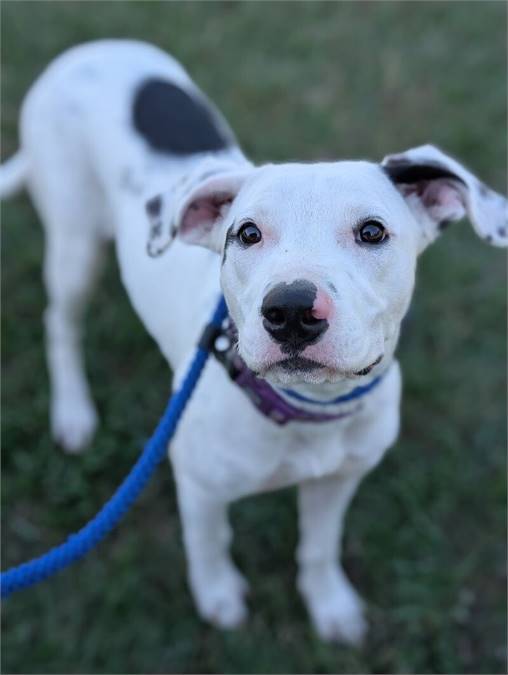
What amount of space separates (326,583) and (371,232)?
1.91m

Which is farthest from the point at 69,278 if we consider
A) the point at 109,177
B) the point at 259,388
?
the point at 259,388

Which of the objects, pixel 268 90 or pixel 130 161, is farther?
pixel 268 90

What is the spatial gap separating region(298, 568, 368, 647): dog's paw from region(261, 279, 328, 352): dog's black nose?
1823mm

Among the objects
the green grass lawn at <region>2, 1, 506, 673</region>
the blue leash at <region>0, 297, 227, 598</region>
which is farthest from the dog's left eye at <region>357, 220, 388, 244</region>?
the green grass lawn at <region>2, 1, 506, 673</region>

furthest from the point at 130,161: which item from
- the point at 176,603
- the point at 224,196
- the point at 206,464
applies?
the point at 176,603

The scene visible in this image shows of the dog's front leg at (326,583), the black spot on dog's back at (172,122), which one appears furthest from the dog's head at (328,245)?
the dog's front leg at (326,583)

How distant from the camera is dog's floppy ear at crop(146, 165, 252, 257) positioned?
239 cm

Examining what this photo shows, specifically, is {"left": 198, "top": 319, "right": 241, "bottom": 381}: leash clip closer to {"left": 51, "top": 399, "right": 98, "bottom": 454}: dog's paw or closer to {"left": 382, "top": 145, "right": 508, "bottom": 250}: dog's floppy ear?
{"left": 382, "top": 145, "right": 508, "bottom": 250}: dog's floppy ear

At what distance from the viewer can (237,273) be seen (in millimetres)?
2135

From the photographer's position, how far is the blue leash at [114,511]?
227 cm

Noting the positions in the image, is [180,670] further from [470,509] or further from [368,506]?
[470,509]

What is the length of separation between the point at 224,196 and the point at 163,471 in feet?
6.00

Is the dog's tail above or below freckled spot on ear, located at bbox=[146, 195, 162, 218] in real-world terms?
below

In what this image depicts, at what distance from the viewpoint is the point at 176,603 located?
3520mm
